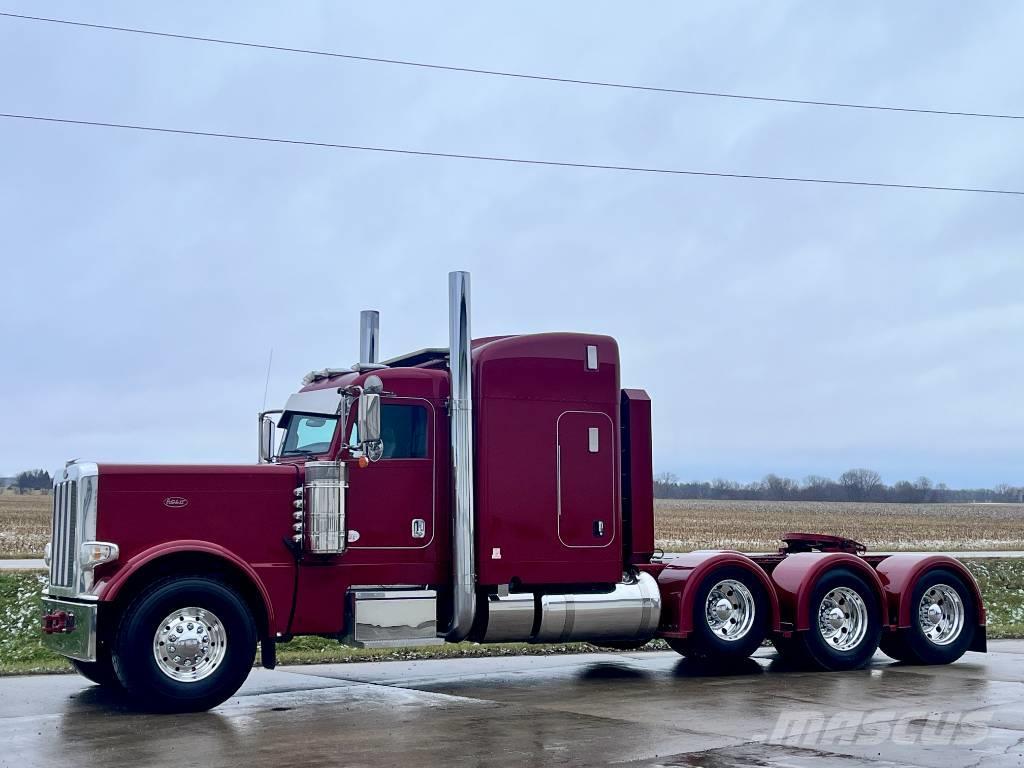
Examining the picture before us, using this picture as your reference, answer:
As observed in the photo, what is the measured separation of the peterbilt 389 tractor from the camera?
35.6 feet

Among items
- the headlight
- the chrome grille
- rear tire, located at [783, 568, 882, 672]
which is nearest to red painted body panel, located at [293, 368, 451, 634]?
the headlight

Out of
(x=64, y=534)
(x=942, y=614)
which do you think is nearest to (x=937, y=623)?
(x=942, y=614)

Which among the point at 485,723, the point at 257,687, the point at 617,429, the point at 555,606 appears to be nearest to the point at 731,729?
the point at 485,723

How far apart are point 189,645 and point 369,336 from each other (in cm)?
438

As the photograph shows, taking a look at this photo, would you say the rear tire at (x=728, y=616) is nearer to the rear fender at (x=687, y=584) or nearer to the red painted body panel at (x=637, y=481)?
the rear fender at (x=687, y=584)

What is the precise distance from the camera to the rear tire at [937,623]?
47.1ft

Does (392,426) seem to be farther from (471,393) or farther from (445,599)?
(445,599)

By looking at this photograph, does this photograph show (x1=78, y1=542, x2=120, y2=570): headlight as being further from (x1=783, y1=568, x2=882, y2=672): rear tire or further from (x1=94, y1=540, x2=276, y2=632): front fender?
(x1=783, y1=568, x2=882, y2=672): rear tire

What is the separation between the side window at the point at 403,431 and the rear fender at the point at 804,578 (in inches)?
177

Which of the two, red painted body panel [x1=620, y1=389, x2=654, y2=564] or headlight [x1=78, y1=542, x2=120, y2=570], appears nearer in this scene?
headlight [x1=78, y1=542, x2=120, y2=570]

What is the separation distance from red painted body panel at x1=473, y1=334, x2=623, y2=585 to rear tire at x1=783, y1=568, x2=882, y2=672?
237 cm

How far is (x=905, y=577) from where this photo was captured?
1438cm

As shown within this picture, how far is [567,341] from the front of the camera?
1304 centimetres

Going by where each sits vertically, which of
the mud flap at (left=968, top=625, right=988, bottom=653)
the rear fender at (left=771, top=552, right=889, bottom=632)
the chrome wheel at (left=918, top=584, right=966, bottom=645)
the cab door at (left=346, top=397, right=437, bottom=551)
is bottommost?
the mud flap at (left=968, top=625, right=988, bottom=653)
